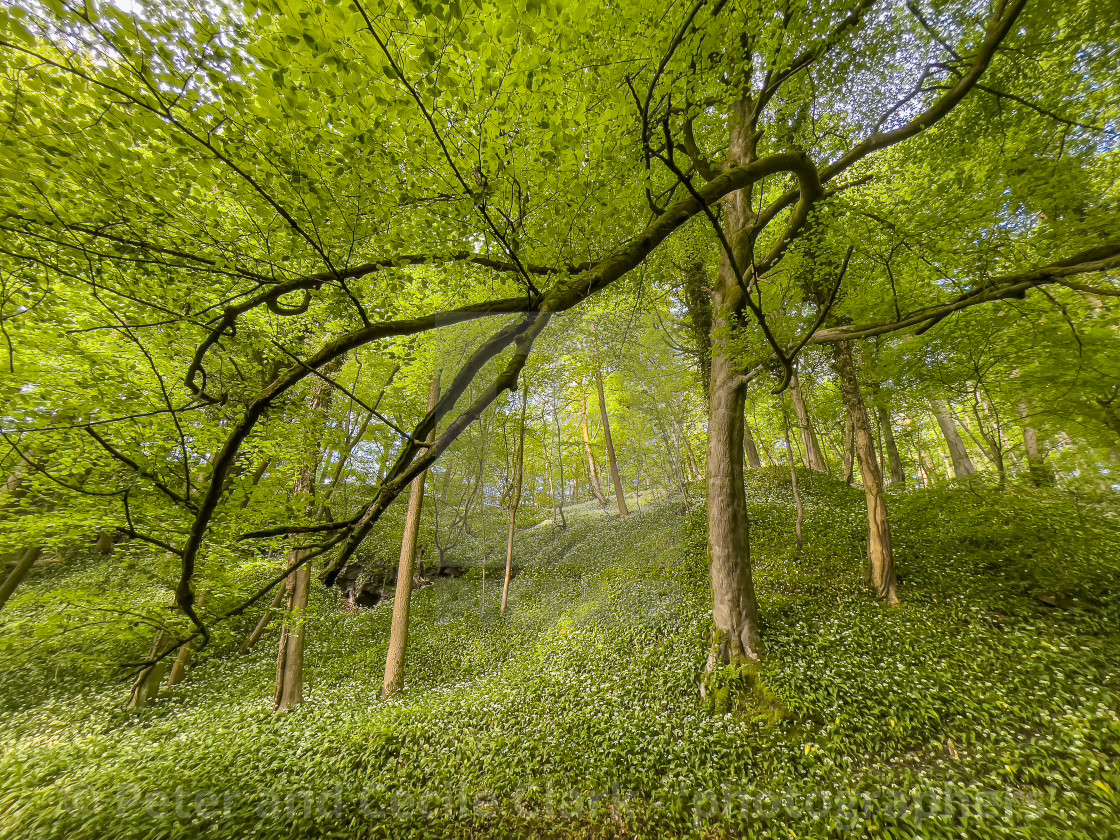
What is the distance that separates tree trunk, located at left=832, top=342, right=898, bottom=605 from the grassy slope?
33cm

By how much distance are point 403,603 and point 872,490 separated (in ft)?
31.3

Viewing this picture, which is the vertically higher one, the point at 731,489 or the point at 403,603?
the point at 731,489

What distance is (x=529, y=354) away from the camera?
5.33m

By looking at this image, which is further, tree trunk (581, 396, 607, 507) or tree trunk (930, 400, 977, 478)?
tree trunk (581, 396, 607, 507)

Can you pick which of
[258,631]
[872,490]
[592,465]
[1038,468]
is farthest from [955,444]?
[258,631]

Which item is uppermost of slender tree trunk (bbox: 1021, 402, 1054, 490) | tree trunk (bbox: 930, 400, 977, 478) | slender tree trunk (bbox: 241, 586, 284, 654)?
tree trunk (bbox: 930, 400, 977, 478)

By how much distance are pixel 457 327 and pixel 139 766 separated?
813 cm

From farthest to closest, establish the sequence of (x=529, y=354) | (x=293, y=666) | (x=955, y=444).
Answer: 1. (x=955, y=444)
2. (x=293, y=666)
3. (x=529, y=354)

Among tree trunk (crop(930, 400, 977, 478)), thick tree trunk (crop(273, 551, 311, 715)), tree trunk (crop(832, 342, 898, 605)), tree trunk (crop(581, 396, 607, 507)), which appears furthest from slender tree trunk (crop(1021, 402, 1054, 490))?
tree trunk (crop(581, 396, 607, 507))

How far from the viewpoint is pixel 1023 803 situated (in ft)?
10.4

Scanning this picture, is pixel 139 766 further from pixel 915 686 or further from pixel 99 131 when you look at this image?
pixel 915 686

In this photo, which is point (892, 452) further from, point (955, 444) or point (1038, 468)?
point (1038, 468)

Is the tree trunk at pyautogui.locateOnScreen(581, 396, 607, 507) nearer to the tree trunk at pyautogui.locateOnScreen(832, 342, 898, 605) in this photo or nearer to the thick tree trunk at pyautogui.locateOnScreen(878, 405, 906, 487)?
the thick tree trunk at pyautogui.locateOnScreen(878, 405, 906, 487)

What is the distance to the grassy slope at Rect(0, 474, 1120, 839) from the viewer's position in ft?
11.8
